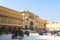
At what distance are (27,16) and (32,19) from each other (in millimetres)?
2333

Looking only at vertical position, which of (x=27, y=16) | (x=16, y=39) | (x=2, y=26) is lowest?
(x=16, y=39)

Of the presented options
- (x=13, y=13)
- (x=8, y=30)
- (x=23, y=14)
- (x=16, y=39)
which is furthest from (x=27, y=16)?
(x=16, y=39)

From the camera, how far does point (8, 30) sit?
20172 mm

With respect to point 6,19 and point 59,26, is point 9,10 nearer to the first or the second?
point 6,19

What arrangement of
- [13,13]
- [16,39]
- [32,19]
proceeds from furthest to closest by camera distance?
[32,19] → [13,13] → [16,39]

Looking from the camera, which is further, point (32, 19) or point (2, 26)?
point (32, 19)

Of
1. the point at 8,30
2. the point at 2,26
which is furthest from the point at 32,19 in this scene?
the point at 2,26

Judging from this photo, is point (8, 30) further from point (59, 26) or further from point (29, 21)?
point (59, 26)

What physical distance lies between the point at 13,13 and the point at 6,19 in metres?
4.22

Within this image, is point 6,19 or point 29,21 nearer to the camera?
point 6,19

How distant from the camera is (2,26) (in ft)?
59.8

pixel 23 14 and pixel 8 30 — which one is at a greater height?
pixel 23 14

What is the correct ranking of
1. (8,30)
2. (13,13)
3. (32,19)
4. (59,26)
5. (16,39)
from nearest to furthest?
1. (16,39)
2. (8,30)
3. (13,13)
4. (32,19)
5. (59,26)

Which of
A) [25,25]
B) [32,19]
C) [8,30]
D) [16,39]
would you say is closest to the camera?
[16,39]
